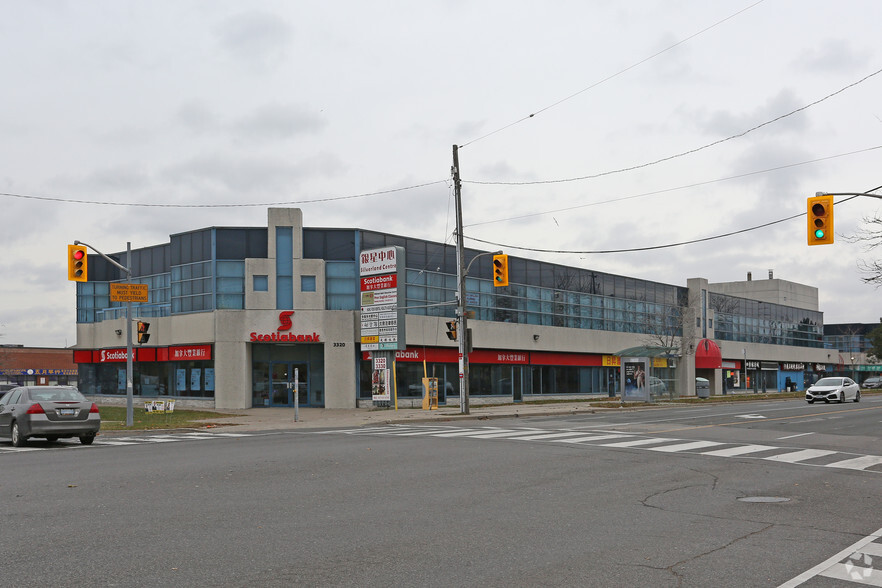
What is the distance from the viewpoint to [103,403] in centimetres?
5000

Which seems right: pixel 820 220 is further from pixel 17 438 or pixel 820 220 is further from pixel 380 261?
pixel 380 261

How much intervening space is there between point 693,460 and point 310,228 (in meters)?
30.0

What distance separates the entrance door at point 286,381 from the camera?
141 feet

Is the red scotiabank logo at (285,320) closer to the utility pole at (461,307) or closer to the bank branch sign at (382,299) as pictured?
the bank branch sign at (382,299)

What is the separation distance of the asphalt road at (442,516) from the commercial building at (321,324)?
59.9 ft

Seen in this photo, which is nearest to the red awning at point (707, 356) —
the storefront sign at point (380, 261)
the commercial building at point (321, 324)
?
the commercial building at point (321, 324)

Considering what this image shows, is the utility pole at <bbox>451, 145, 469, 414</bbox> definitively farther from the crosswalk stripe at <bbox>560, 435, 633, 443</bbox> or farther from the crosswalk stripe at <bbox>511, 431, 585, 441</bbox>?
the crosswalk stripe at <bbox>560, 435, 633, 443</bbox>

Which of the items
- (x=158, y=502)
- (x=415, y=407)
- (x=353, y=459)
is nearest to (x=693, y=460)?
(x=353, y=459)

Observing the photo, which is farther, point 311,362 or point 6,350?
point 6,350

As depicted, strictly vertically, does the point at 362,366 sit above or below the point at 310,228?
below

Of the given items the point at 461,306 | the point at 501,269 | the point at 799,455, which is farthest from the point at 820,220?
the point at 461,306

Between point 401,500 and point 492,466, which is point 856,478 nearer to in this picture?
point 492,466

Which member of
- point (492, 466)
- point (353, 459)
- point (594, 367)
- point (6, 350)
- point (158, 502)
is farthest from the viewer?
point (6, 350)

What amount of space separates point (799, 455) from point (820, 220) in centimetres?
608
